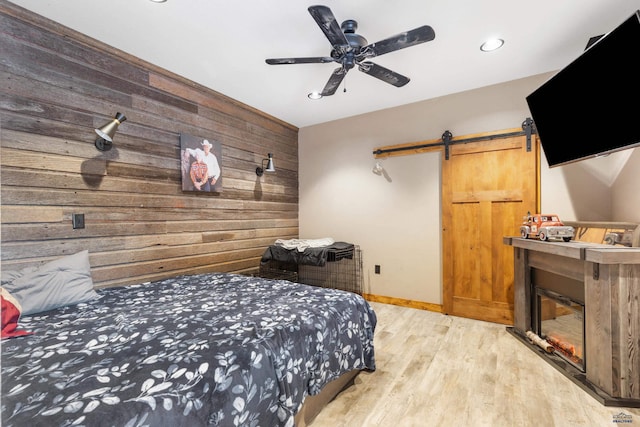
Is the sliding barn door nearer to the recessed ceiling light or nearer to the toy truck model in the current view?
the toy truck model

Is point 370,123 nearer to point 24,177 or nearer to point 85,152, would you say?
point 85,152

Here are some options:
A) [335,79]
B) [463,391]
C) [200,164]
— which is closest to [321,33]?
[335,79]

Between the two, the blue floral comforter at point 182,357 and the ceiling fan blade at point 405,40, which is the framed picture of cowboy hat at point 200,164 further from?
the ceiling fan blade at point 405,40

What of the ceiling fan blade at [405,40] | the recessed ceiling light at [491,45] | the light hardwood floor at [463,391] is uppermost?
the recessed ceiling light at [491,45]

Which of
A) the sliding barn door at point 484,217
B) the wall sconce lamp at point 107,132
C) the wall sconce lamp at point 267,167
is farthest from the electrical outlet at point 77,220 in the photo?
the sliding barn door at point 484,217

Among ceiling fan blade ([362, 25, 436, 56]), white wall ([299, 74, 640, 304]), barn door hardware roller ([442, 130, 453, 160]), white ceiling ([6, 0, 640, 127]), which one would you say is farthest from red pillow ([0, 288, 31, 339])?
barn door hardware roller ([442, 130, 453, 160])

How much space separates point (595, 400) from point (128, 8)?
13.3ft

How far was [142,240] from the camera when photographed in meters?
2.69

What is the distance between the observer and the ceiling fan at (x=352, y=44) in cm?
186

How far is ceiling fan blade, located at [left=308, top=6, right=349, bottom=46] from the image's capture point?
5.70 ft

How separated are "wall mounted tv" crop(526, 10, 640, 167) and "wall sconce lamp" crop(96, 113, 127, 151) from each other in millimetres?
3325

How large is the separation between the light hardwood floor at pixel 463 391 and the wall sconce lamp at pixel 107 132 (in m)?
2.46

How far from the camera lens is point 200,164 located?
Result: 316 cm

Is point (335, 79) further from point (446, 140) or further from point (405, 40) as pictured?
point (446, 140)
